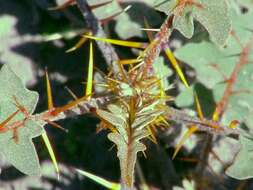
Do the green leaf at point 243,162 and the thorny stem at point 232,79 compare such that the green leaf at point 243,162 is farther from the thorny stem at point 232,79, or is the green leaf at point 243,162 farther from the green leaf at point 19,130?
the green leaf at point 19,130

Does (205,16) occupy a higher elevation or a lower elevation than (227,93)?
higher

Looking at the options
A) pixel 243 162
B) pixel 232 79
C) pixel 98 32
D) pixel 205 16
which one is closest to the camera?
pixel 205 16

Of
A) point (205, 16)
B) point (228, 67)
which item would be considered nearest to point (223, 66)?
point (228, 67)

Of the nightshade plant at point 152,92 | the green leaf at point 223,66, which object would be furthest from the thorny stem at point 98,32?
the green leaf at point 223,66

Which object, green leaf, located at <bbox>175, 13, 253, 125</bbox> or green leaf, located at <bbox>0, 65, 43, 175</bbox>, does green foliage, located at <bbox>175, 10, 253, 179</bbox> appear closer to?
green leaf, located at <bbox>175, 13, 253, 125</bbox>

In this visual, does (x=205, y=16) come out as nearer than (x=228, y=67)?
Yes

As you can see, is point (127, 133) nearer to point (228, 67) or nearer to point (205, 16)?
point (205, 16)
